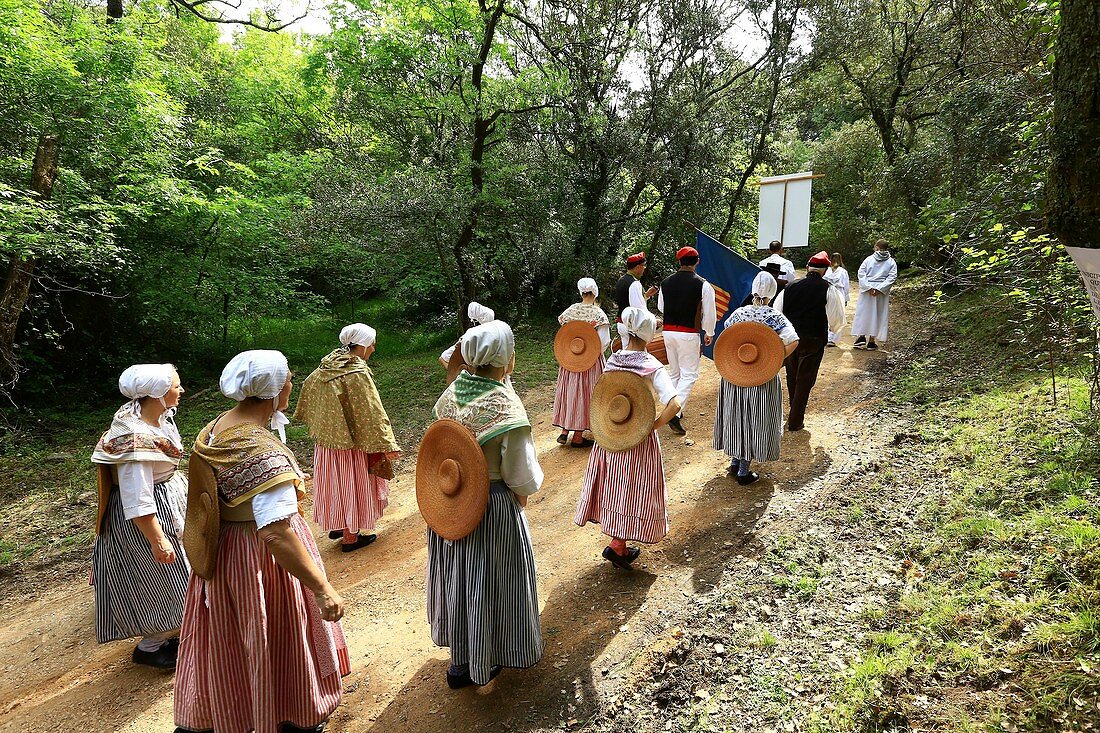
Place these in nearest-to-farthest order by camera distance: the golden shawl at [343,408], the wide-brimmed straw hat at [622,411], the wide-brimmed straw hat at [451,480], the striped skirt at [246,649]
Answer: the striped skirt at [246,649] < the wide-brimmed straw hat at [451,480] < the wide-brimmed straw hat at [622,411] < the golden shawl at [343,408]

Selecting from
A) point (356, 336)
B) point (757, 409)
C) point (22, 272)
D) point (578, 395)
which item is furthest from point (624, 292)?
point (22, 272)

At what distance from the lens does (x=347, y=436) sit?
484 cm

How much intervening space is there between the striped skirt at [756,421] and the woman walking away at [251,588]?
164 inches

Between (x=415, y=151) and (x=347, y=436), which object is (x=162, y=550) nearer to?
(x=347, y=436)

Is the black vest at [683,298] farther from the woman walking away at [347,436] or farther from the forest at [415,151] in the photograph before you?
the woman walking away at [347,436]

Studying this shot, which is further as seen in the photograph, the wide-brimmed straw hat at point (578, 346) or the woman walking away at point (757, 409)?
the wide-brimmed straw hat at point (578, 346)

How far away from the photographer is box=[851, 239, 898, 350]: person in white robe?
31.9 ft

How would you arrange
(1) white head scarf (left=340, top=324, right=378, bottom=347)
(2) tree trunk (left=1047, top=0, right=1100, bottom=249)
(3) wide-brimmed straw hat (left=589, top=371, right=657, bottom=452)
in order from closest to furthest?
(2) tree trunk (left=1047, top=0, right=1100, bottom=249), (3) wide-brimmed straw hat (left=589, top=371, right=657, bottom=452), (1) white head scarf (left=340, top=324, right=378, bottom=347)

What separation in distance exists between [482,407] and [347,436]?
239 centimetres

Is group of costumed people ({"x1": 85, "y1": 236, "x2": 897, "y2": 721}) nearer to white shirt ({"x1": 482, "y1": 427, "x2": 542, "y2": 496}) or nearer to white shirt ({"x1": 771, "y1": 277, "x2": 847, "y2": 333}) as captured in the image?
white shirt ({"x1": 482, "y1": 427, "x2": 542, "y2": 496})

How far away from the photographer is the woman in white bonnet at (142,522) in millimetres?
3297

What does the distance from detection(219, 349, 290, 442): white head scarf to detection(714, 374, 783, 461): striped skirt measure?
4359 mm

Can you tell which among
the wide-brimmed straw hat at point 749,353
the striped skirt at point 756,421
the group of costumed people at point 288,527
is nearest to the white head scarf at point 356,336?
the group of costumed people at point 288,527

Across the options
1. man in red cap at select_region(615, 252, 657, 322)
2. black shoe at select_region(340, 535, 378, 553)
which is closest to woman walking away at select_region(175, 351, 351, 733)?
black shoe at select_region(340, 535, 378, 553)
